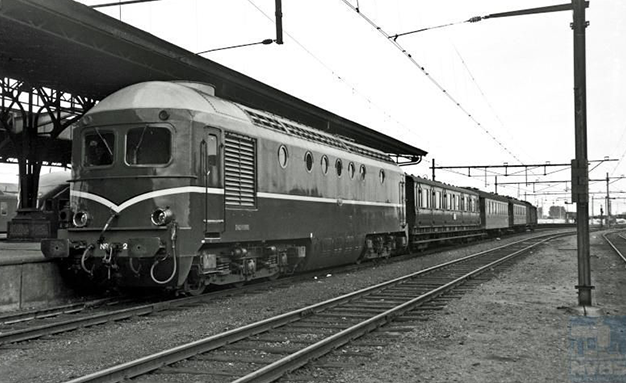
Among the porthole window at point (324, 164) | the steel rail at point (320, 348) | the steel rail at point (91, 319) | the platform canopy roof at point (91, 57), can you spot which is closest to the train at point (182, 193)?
the steel rail at point (91, 319)

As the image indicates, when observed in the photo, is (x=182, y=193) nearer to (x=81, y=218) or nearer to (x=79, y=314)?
(x=81, y=218)

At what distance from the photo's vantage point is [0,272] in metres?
10.3

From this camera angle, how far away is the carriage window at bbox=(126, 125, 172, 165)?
34.9 feet

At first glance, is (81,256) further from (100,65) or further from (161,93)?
(100,65)

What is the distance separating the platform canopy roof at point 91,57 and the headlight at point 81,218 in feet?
14.8

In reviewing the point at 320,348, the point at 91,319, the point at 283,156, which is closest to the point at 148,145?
the point at 91,319

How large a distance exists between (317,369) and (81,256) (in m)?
5.70

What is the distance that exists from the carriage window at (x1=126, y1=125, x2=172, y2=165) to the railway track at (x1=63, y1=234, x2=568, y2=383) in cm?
364

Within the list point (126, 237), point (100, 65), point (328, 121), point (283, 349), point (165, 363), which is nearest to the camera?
point (165, 363)

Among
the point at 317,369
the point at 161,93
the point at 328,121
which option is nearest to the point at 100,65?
the point at 161,93

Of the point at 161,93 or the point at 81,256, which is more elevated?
the point at 161,93

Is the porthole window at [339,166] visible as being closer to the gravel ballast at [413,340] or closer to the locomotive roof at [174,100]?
the locomotive roof at [174,100]

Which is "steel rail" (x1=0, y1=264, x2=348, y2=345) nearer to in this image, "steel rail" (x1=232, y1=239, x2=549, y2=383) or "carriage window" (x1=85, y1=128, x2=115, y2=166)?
"carriage window" (x1=85, y1=128, x2=115, y2=166)

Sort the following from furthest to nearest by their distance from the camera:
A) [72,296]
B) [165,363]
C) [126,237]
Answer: [72,296]
[126,237]
[165,363]
